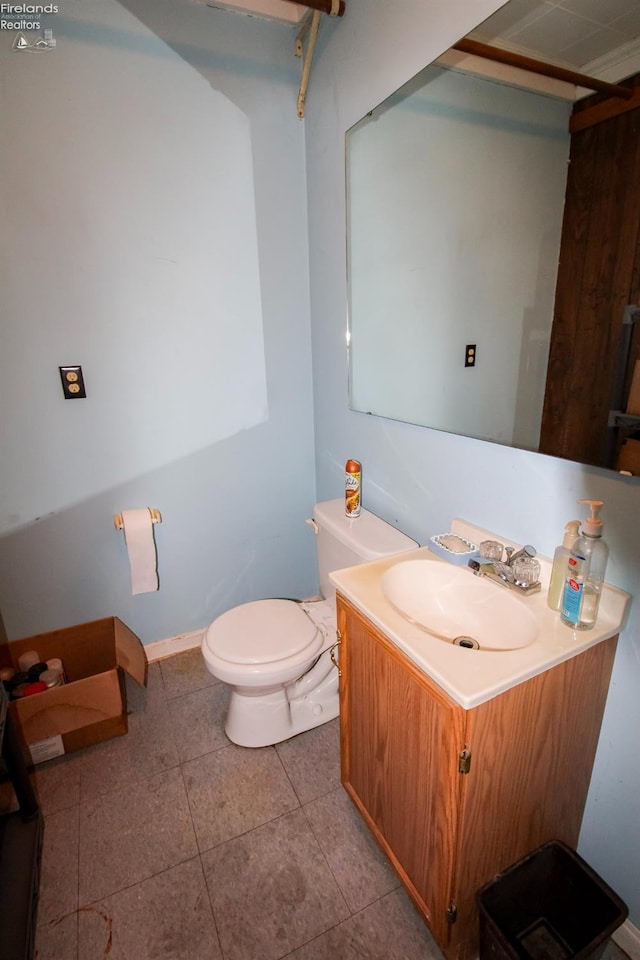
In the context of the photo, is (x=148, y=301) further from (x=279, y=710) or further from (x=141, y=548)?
(x=279, y=710)

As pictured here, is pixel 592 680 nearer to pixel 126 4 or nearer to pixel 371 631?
pixel 371 631

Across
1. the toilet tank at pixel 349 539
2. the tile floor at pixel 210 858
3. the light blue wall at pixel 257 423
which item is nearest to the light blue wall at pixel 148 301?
the light blue wall at pixel 257 423

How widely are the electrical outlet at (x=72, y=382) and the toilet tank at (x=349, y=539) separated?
986 millimetres

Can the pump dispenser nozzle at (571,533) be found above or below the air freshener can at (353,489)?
above

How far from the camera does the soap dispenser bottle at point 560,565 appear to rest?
92 centimetres

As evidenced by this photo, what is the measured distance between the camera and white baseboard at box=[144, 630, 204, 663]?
2.08 m

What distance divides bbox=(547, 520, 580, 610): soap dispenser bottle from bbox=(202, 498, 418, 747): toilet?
450 mm

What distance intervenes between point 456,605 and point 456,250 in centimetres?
102

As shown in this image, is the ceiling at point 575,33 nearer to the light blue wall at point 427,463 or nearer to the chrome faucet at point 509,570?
the light blue wall at point 427,463

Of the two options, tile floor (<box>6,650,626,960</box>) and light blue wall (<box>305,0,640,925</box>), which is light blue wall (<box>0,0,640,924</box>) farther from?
tile floor (<box>6,650,626,960</box>)

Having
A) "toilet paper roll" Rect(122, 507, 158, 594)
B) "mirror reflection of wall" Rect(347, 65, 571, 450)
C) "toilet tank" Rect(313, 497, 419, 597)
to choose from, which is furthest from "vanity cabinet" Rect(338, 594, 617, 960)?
"toilet paper roll" Rect(122, 507, 158, 594)

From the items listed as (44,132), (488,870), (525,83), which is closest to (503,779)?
(488,870)

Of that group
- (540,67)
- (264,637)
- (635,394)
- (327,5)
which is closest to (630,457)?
(635,394)

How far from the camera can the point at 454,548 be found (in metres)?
1.20
